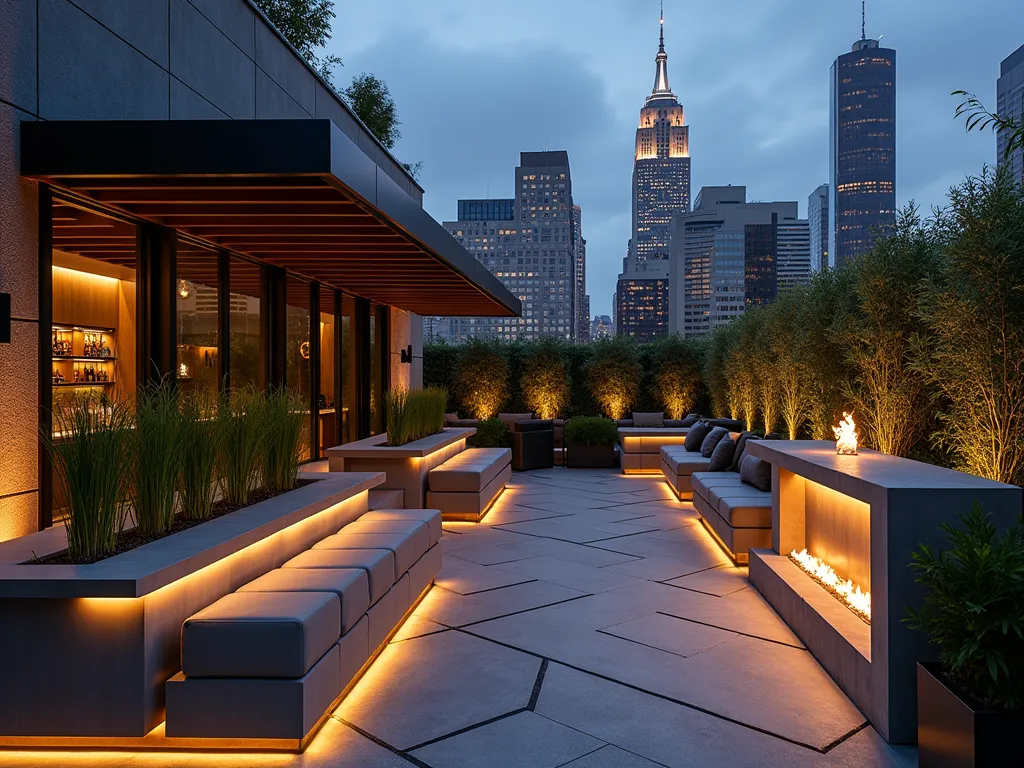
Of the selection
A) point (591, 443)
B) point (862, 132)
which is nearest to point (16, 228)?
point (591, 443)

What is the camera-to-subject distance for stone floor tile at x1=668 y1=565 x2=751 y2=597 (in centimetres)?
503

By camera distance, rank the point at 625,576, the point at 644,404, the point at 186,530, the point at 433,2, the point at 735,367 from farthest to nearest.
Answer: the point at 433,2, the point at 644,404, the point at 735,367, the point at 625,576, the point at 186,530

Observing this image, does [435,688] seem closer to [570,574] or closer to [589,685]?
[589,685]

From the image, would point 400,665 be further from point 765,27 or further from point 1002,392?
point 765,27

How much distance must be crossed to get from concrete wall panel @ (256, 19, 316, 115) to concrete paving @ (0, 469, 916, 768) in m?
4.87

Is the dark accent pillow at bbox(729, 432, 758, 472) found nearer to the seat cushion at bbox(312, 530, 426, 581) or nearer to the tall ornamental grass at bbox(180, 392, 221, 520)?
the seat cushion at bbox(312, 530, 426, 581)

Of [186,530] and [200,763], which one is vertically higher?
[186,530]

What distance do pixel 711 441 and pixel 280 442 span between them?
5.70 meters

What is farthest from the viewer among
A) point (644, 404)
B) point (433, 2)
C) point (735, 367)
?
point (433, 2)

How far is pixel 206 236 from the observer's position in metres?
5.73

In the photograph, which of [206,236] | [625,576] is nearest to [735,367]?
[625,576]

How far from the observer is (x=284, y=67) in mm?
7176

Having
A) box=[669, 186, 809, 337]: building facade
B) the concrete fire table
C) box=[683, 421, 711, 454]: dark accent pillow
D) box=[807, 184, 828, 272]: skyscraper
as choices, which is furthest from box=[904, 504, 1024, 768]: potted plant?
box=[807, 184, 828, 272]: skyscraper

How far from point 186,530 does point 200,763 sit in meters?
0.99
